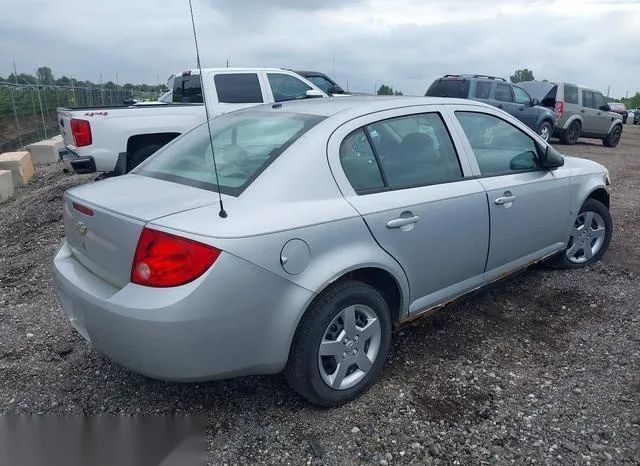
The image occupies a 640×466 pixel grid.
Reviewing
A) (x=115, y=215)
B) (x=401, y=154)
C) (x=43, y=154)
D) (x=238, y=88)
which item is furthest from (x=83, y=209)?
(x=43, y=154)

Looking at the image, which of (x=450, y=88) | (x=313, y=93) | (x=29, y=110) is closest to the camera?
(x=313, y=93)

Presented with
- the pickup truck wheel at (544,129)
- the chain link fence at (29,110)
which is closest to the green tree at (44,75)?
the chain link fence at (29,110)

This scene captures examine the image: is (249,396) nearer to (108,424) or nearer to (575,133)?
(108,424)

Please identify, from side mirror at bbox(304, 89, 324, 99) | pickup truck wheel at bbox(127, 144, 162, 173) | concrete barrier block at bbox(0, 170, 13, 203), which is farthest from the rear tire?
concrete barrier block at bbox(0, 170, 13, 203)

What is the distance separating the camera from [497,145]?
3850 mm

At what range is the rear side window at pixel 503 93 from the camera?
13492 mm

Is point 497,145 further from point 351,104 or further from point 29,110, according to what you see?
point 29,110

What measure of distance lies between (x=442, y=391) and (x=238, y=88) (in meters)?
6.29

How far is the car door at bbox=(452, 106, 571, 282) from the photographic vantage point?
11.6 ft

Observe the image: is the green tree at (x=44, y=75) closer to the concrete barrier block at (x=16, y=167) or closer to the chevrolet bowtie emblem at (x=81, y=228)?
the concrete barrier block at (x=16, y=167)

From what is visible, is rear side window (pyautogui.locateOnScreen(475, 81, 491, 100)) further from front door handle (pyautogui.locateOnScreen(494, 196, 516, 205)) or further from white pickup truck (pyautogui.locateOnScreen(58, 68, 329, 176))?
front door handle (pyautogui.locateOnScreen(494, 196, 516, 205))

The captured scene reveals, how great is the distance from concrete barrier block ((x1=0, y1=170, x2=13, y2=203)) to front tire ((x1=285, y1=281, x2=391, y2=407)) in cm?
793

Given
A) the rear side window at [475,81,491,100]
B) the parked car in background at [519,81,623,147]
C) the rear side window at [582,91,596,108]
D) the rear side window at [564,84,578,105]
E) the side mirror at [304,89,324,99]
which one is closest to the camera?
the side mirror at [304,89,324,99]

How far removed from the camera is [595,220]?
4773 millimetres
